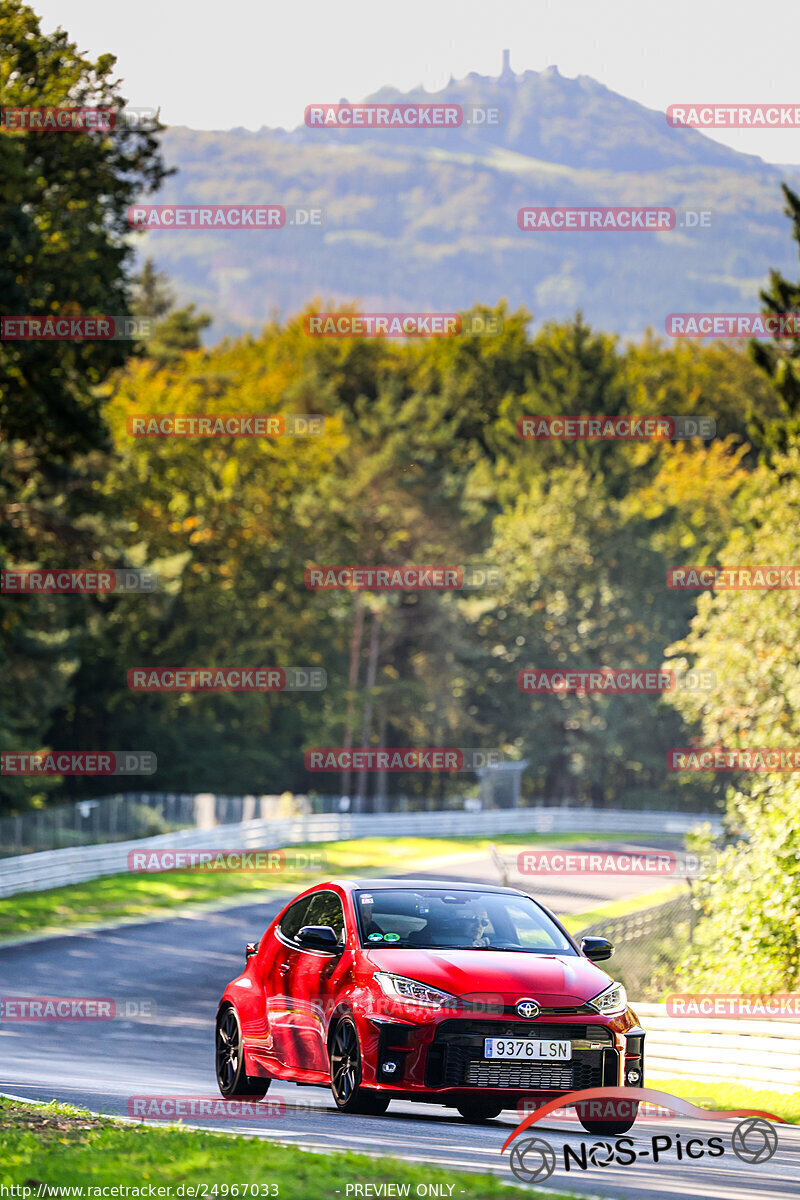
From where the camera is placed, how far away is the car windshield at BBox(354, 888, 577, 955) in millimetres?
9947

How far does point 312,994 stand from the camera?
10047mm

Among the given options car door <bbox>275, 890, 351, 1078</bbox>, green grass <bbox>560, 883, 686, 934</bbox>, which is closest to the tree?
green grass <bbox>560, 883, 686, 934</bbox>

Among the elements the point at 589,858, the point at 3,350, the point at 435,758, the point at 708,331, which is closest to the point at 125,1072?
the point at 3,350

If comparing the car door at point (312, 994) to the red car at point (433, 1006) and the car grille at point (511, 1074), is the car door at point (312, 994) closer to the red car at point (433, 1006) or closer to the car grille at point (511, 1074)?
the red car at point (433, 1006)

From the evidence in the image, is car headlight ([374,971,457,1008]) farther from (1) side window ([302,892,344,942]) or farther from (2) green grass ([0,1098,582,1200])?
(2) green grass ([0,1098,582,1200])

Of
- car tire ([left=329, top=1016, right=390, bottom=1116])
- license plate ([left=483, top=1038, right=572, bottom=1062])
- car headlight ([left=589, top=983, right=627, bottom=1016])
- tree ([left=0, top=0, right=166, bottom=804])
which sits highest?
tree ([left=0, top=0, right=166, bottom=804])

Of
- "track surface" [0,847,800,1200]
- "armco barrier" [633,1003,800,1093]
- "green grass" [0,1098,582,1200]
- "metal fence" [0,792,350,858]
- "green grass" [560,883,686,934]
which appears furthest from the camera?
"metal fence" [0,792,350,858]

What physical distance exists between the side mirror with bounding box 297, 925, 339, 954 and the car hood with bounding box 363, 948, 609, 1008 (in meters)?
0.28

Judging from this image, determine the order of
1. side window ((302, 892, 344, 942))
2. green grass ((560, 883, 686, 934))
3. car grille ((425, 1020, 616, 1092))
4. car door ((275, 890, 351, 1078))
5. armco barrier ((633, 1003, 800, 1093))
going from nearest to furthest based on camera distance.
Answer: car grille ((425, 1020, 616, 1092)) < car door ((275, 890, 351, 1078)) < side window ((302, 892, 344, 942)) < armco barrier ((633, 1003, 800, 1093)) < green grass ((560, 883, 686, 934))

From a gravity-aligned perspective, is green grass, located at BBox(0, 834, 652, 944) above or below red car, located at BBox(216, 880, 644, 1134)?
below

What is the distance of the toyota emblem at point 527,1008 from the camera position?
9.05 meters

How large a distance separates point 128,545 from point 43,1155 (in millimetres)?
57557

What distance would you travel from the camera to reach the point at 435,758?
2879 inches

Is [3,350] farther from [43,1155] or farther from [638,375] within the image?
[638,375]
